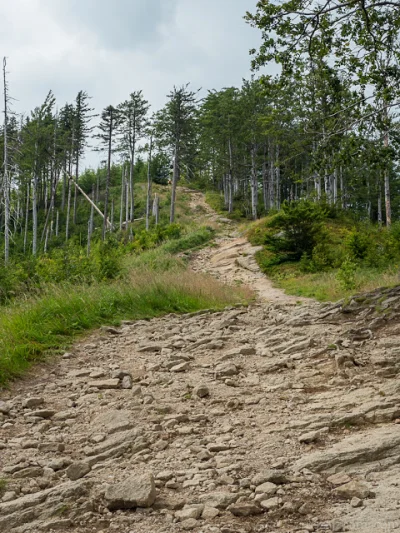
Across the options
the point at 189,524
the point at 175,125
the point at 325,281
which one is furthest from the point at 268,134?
the point at 189,524

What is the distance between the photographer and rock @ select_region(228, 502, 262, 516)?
108 inches

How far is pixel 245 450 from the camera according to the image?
3.64m

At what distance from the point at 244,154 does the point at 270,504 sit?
43872 millimetres

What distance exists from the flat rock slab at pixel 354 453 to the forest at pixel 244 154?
19.4 feet

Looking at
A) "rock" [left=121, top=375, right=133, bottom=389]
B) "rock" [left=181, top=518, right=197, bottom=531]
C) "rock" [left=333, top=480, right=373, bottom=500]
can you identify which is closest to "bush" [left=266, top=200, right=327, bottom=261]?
"rock" [left=121, top=375, right=133, bottom=389]

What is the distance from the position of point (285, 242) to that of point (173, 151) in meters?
23.2

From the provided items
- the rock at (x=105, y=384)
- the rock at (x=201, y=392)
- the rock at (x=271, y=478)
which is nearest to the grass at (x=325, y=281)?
the rock at (x=201, y=392)

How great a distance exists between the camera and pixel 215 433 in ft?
13.2

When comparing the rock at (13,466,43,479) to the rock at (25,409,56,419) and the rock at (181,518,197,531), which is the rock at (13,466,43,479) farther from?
the rock at (181,518,197,531)

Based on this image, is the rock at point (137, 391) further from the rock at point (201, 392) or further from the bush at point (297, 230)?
the bush at point (297, 230)

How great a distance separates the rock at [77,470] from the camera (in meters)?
3.33

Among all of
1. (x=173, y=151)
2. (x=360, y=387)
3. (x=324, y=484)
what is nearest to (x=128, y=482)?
(x=324, y=484)

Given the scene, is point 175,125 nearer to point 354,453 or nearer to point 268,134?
point 268,134

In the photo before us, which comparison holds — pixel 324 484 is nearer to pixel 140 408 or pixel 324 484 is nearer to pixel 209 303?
pixel 140 408
